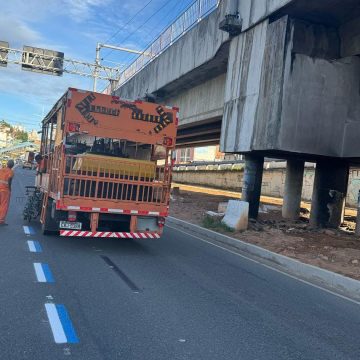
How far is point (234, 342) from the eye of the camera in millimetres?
5125

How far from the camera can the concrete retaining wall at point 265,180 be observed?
2591cm

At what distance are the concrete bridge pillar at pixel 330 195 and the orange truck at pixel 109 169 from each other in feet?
26.6

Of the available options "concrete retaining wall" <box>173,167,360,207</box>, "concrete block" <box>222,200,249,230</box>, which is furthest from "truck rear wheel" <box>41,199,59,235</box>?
"concrete retaining wall" <box>173,167,360,207</box>

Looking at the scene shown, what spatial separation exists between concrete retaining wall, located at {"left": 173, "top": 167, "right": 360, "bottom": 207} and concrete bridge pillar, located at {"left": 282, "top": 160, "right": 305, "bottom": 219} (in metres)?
6.72

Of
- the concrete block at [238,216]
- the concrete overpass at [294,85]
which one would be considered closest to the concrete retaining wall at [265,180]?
the concrete overpass at [294,85]

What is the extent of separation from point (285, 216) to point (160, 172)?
34.5ft

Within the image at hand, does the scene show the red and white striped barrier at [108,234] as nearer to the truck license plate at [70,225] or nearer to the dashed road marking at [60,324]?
the truck license plate at [70,225]

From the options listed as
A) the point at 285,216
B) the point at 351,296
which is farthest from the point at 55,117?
the point at 285,216

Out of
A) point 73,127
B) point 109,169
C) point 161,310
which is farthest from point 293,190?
point 161,310

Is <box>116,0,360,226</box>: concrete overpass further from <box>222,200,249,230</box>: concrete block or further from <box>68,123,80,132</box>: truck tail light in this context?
<box>68,123,80,132</box>: truck tail light

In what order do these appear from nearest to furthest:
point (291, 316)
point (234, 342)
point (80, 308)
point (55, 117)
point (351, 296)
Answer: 1. point (234, 342)
2. point (80, 308)
3. point (291, 316)
4. point (351, 296)
5. point (55, 117)

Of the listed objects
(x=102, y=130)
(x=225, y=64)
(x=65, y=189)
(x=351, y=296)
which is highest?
(x=225, y=64)

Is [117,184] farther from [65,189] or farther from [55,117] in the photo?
[55,117]

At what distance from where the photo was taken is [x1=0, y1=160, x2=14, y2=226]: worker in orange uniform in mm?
12836
